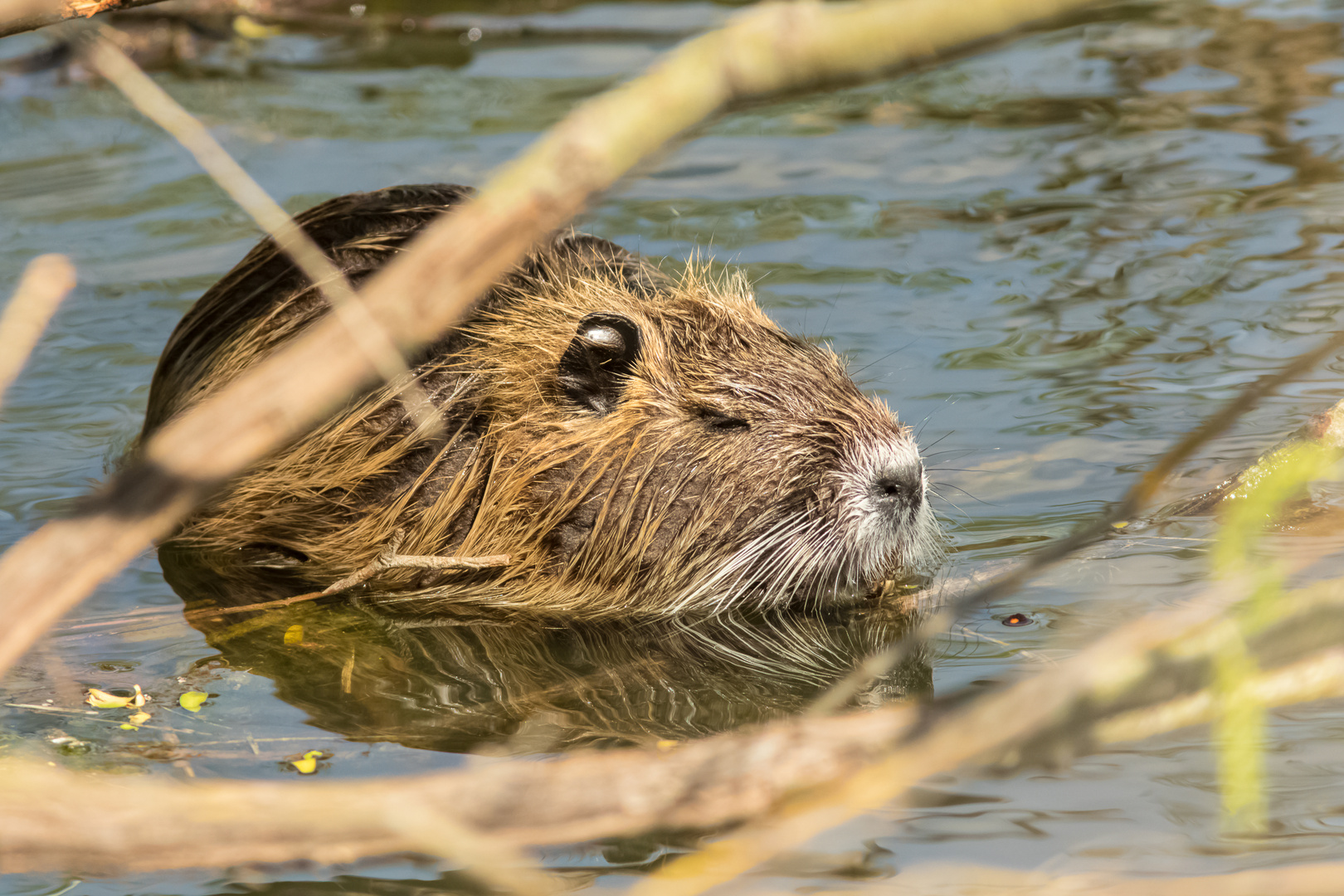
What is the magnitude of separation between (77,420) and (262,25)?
3940 mm

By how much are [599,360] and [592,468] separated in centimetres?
26

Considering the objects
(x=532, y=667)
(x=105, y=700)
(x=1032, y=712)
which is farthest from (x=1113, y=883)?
(x=105, y=700)

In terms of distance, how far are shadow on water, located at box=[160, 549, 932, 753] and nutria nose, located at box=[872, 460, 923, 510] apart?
340mm

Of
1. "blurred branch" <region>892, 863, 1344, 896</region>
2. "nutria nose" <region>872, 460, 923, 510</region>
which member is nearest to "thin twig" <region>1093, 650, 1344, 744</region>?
"blurred branch" <region>892, 863, 1344, 896</region>

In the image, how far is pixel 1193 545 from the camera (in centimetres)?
322

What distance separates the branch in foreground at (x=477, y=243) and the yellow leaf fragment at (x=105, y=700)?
6.68ft

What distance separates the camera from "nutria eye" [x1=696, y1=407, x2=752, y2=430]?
3162mm

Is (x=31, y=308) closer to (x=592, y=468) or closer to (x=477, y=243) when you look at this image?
(x=477, y=243)

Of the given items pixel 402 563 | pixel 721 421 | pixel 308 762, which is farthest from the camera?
pixel 721 421

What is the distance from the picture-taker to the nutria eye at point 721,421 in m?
3.16

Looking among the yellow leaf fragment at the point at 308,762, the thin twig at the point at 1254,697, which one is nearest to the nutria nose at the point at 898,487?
the yellow leaf fragment at the point at 308,762

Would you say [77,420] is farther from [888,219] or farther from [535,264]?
[888,219]

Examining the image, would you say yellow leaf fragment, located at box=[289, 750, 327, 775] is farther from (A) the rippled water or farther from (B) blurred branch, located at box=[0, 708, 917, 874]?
(B) blurred branch, located at box=[0, 708, 917, 874]

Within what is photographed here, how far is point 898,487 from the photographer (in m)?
2.97
